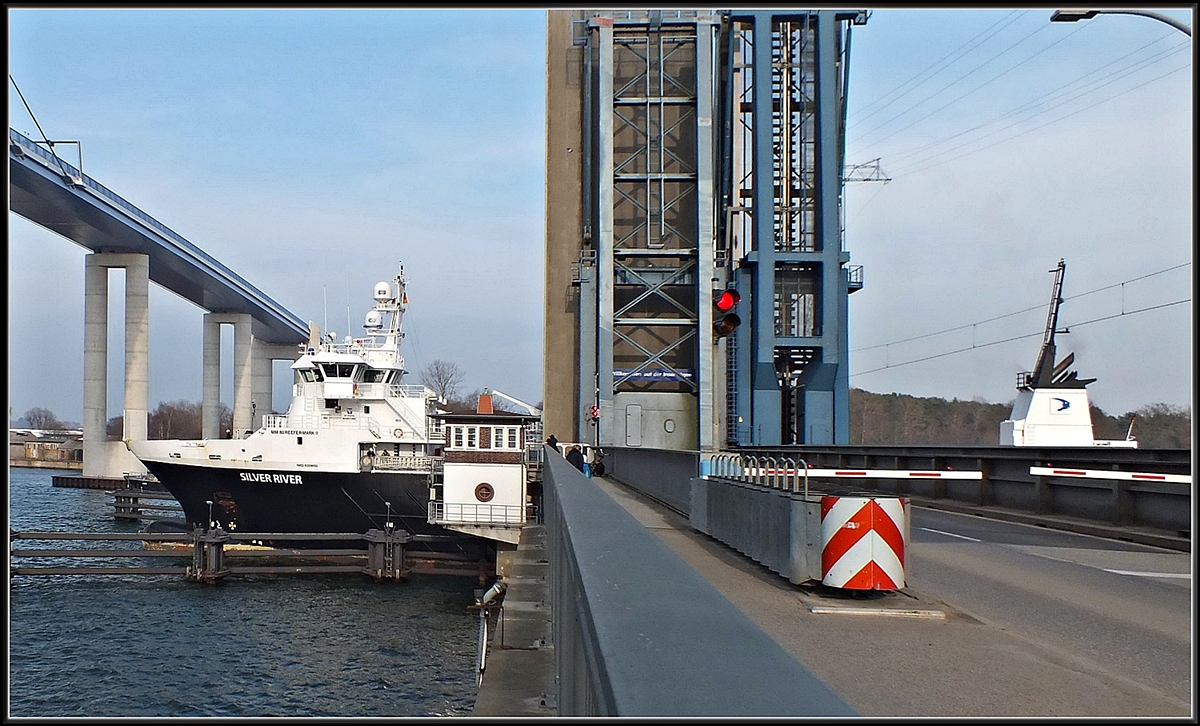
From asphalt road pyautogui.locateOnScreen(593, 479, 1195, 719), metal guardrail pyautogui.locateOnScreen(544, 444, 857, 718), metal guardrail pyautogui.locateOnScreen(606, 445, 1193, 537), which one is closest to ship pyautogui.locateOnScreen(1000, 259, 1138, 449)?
metal guardrail pyautogui.locateOnScreen(606, 445, 1193, 537)

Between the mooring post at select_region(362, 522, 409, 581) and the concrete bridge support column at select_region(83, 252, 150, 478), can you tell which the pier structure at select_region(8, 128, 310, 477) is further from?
the mooring post at select_region(362, 522, 409, 581)

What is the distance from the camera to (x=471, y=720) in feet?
23.7

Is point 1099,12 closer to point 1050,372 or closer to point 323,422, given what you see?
point 1050,372

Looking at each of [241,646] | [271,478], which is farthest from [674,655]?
[271,478]

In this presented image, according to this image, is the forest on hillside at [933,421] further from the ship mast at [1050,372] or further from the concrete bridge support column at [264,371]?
the concrete bridge support column at [264,371]

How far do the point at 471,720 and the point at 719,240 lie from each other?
34.2 metres

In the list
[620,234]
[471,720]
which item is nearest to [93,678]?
[471,720]

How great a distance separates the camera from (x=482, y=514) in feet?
115

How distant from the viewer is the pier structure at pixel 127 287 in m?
62.7

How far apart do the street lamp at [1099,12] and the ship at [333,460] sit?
2921 cm

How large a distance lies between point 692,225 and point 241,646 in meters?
24.2

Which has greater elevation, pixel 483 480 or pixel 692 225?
pixel 692 225

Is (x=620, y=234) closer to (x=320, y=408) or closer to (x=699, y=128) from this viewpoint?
(x=699, y=128)

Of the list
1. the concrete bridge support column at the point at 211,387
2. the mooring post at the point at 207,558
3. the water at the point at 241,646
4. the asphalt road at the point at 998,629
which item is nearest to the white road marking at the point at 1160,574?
the asphalt road at the point at 998,629
